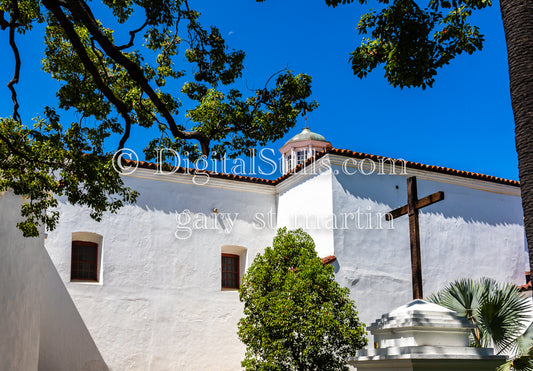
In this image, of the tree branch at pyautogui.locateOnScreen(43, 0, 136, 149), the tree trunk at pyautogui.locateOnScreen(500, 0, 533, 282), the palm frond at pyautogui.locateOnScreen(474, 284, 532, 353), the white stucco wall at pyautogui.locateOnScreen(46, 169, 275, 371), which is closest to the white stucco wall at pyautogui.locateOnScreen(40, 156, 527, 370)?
the white stucco wall at pyautogui.locateOnScreen(46, 169, 275, 371)

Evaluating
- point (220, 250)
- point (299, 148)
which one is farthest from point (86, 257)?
point (299, 148)

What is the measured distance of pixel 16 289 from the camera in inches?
302

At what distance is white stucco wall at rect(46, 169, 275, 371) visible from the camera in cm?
1299

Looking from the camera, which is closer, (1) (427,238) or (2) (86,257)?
(2) (86,257)

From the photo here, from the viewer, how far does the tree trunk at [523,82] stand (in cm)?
399

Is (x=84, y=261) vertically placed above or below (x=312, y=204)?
below

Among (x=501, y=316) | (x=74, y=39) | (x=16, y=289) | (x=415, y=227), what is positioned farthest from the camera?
(x=501, y=316)

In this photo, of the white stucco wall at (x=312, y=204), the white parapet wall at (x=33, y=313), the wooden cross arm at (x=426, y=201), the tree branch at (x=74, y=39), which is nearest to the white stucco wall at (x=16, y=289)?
the white parapet wall at (x=33, y=313)

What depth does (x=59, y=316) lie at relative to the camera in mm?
12570

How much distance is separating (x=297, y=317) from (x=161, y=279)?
14.2 ft

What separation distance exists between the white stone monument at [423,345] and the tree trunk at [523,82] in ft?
5.83

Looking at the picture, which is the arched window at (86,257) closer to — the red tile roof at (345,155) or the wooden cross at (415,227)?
the red tile roof at (345,155)

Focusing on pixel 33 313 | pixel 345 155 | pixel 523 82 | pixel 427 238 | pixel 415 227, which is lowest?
pixel 33 313

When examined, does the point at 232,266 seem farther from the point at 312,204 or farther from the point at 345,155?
the point at 345,155
